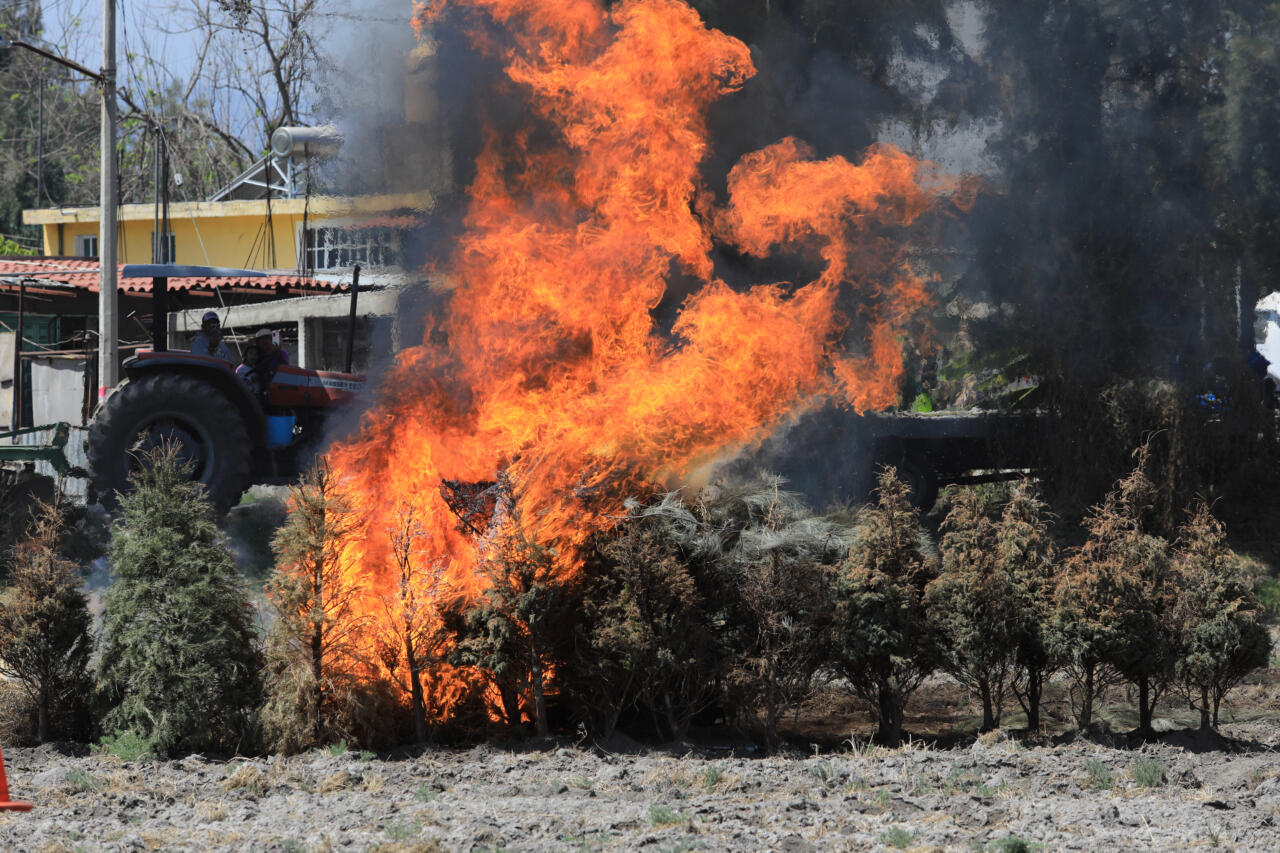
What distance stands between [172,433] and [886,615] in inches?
333

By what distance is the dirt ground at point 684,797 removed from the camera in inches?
327

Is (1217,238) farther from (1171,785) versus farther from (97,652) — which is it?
(97,652)

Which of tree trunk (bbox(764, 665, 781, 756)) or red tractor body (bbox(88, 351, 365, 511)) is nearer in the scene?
tree trunk (bbox(764, 665, 781, 756))

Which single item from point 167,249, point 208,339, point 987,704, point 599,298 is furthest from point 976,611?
point 167,249

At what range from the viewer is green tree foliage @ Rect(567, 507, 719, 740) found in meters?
11.1

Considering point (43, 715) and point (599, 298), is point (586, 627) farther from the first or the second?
point (43, 715)

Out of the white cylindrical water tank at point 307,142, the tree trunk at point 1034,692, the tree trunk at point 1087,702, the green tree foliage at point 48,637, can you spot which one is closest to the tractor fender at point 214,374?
the white cylindrical water tank at point 307,142

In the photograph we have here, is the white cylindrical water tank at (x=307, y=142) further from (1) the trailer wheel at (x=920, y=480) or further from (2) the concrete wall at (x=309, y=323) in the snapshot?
(1) the trailer wheel at (x=920, y=480)

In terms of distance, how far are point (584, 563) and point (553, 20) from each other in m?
5.94

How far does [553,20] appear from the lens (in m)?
13.3

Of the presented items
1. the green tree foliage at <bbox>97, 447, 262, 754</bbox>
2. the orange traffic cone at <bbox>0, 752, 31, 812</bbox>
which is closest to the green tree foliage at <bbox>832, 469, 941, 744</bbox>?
the green tree foliage at <bbox>97, 447, 262, 754</bbox>

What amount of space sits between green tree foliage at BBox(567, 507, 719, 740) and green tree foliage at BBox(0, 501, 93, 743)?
15.1ft

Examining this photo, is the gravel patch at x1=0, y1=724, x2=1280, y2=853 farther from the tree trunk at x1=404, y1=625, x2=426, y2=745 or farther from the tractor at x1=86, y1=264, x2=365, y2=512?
the tractor at x1=86, y1=264, x2=365, y2=512

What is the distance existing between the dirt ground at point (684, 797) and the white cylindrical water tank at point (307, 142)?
897 centimetres
